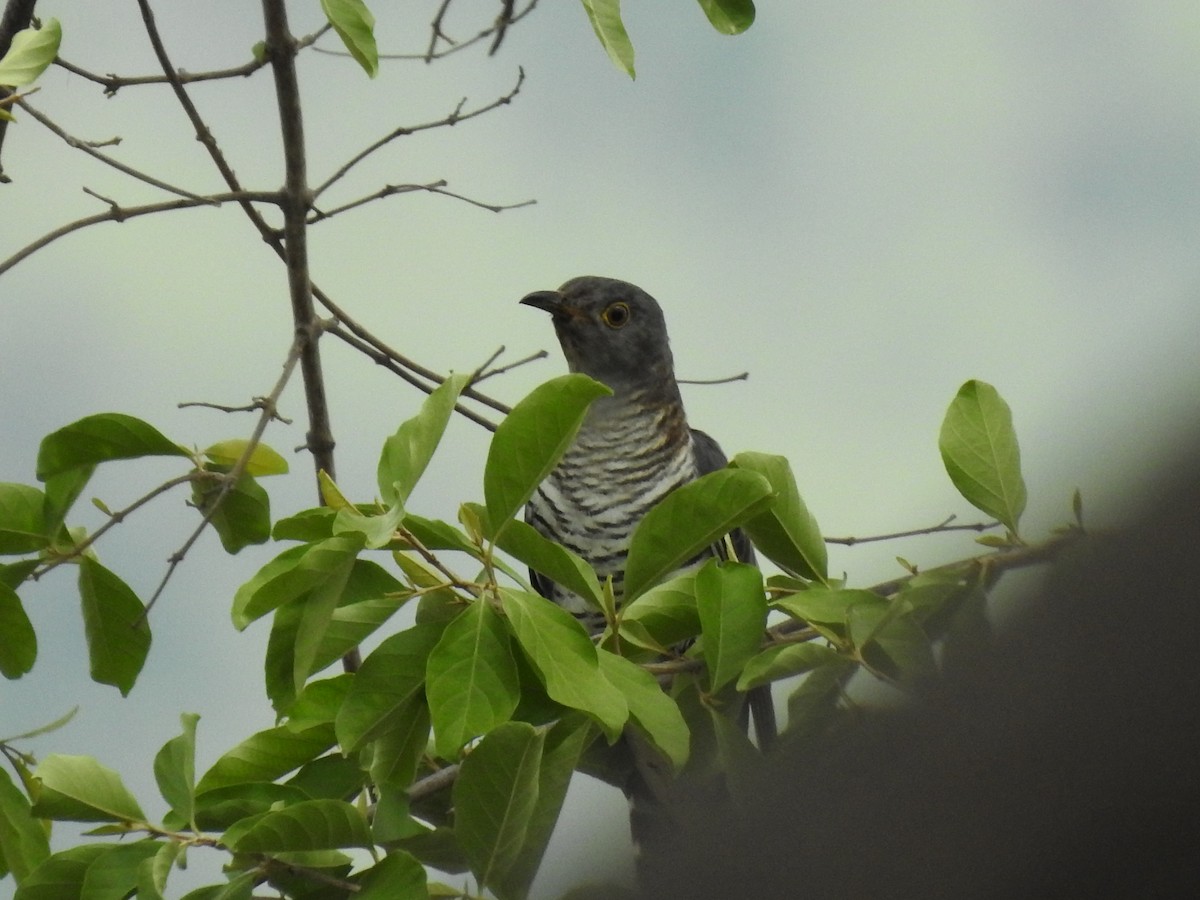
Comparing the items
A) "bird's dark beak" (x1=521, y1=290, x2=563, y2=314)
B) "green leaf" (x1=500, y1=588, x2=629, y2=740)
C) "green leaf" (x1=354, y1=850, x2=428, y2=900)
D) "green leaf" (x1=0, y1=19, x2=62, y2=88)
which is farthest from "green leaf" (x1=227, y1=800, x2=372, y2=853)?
"bird's dark beak" (x1=521, y1=290, x2=563, y2=314)

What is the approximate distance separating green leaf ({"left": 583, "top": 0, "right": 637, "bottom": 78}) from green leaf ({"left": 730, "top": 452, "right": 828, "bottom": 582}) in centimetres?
34

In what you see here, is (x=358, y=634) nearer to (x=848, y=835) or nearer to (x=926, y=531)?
(x=926, y=531)

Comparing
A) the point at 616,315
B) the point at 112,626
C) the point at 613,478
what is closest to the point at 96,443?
the point at 112,626

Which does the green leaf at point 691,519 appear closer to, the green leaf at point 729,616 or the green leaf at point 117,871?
the green leaf at point 729,616

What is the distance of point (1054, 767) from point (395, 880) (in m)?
0.66

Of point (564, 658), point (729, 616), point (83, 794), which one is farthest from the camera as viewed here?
point (83, 794)

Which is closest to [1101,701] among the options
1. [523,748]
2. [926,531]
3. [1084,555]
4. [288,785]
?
[1084,555]

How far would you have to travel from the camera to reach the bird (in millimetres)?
2146

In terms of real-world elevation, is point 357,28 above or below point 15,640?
above

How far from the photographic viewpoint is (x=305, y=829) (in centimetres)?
95

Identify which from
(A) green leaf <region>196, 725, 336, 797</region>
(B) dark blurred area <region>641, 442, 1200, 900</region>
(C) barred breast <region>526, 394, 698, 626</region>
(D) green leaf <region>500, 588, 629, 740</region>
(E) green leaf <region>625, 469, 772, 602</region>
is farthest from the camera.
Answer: (C) barred breast <region>526, 394, 698, 626</region>

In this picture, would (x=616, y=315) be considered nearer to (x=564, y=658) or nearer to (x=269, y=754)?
(x=269, y=754)

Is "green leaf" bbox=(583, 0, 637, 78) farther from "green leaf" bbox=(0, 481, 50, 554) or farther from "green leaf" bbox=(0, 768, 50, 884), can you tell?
"green leaf" bbox=(0, 768, 50, 884)

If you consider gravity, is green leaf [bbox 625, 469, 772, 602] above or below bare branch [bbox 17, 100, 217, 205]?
below
